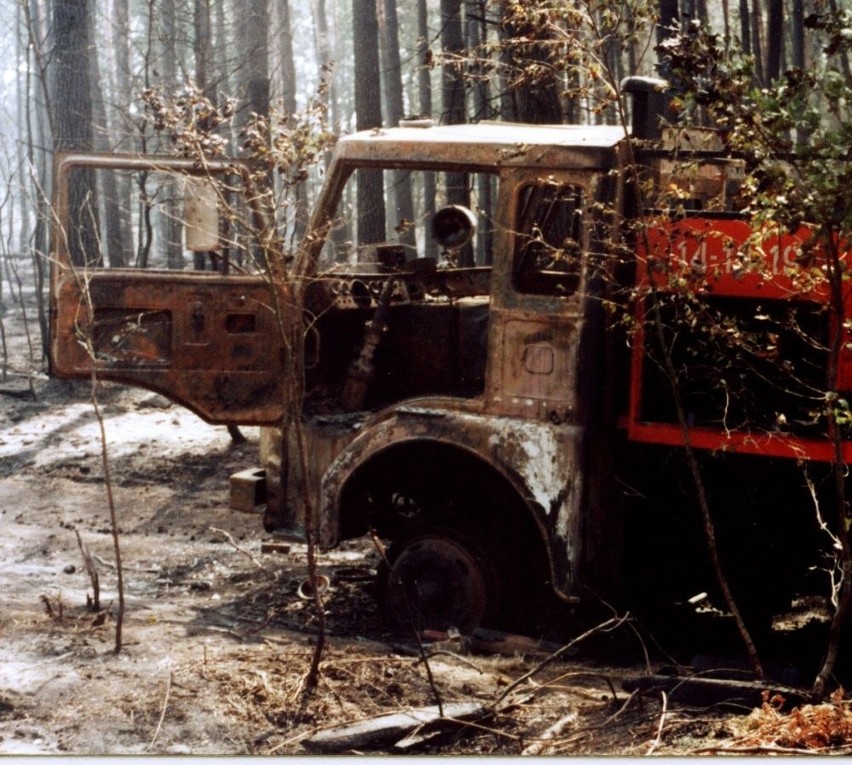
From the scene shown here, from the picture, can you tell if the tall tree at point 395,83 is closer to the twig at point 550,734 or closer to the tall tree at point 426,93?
Result: the tall tree at point 426,93

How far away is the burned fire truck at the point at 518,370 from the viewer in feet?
14.4

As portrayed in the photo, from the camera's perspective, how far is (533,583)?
5039mm

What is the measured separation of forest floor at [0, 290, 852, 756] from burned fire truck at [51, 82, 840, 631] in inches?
15.8

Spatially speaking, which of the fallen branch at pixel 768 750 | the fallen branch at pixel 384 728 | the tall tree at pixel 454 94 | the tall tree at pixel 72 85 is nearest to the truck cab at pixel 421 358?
the fallen branch at pixel 384 728

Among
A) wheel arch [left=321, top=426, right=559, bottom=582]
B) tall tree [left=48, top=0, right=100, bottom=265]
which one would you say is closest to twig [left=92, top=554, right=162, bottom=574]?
wheel arch [left=321, top=426, right=559, bottom=582]

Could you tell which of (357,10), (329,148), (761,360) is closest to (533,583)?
(761,360)

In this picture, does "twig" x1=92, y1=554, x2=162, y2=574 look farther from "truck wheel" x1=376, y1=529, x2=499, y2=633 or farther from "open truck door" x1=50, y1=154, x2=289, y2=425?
"truck wheel" x1=376, y1=529, x2=499, y2=633

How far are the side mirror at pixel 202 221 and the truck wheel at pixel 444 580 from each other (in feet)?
4.82

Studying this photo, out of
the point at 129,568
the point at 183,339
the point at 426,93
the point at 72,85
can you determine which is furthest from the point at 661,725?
the point at 426,93

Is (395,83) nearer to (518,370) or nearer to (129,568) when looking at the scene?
(129,568)

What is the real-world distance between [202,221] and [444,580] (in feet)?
5.67

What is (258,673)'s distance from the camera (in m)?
4.31

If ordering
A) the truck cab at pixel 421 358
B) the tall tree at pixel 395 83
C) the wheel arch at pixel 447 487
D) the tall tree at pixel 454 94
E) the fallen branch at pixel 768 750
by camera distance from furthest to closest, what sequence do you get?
the tall tree at pixel 395 83 < the tall tree at pixel 454 94 < the wheel arch at pixel 447 487 < the truck cab at pixel 421 358 < the fallen branch at pixel 768 750

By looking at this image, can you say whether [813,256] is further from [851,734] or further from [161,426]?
[161,426]
